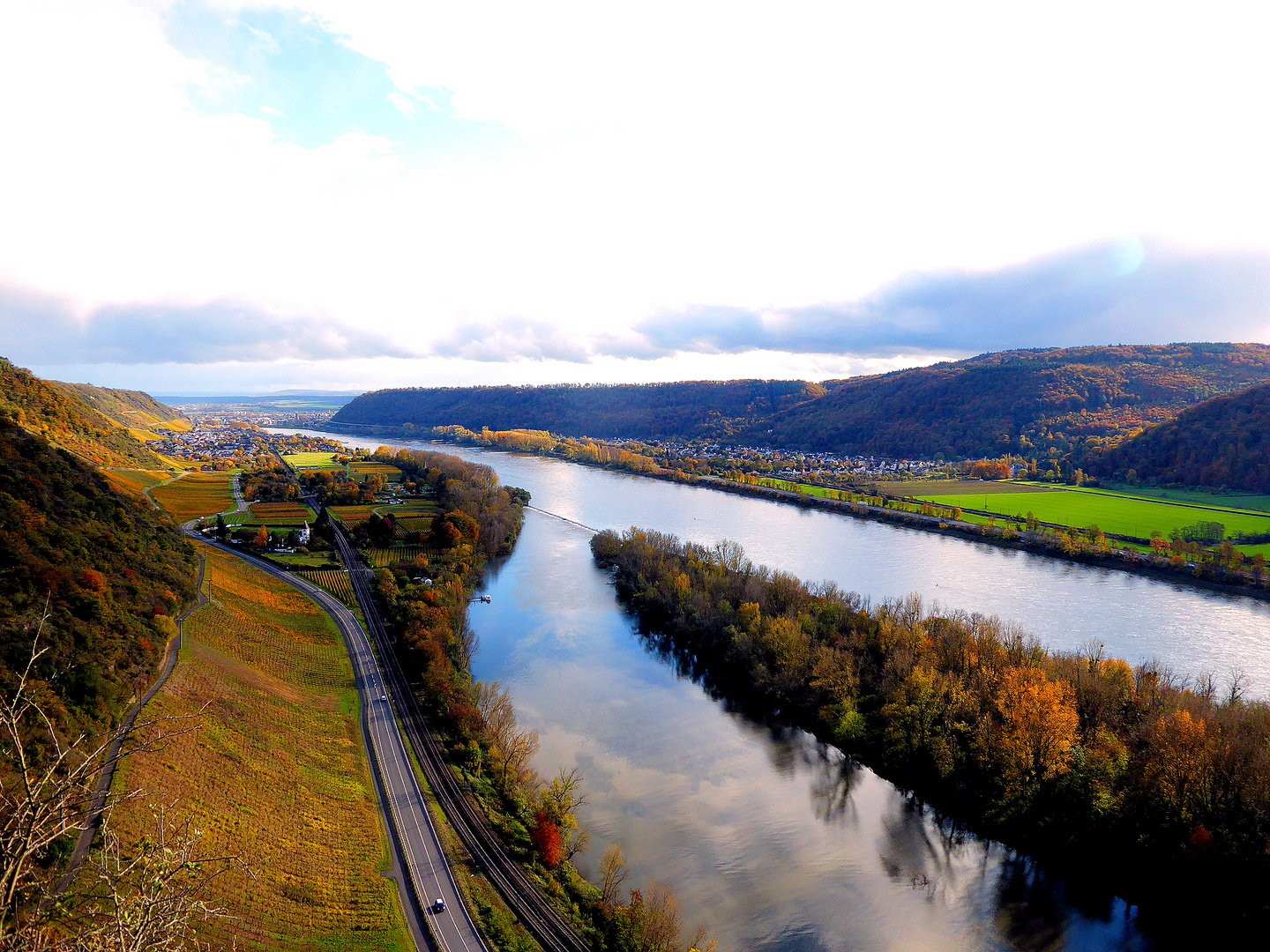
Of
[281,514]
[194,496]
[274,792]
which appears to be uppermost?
[194,496]

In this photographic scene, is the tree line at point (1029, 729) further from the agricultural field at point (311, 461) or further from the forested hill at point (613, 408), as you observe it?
the forested hill at point (613, 408)

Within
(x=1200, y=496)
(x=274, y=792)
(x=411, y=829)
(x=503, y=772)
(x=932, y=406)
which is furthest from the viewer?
(x=932, y=406)

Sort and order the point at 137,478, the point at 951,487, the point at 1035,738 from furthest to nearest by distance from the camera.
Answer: the point at 951,487 → the point at 137,478 → the point at 1035,738

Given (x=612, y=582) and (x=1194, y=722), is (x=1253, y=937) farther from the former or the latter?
(x=612, y=582)

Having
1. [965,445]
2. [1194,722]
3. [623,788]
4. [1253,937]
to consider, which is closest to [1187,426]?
[965,445]

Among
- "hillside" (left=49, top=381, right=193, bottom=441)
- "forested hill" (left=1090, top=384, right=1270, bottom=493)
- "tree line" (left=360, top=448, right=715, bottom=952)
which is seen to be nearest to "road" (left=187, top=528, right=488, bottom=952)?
"tree line" (left=360, top=448, right=715, bottom=952)

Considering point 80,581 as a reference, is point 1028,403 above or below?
above

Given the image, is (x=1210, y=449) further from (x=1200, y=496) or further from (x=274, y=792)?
(x=274, y=792)

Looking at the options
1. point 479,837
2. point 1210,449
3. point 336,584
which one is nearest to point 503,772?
point 479,837
